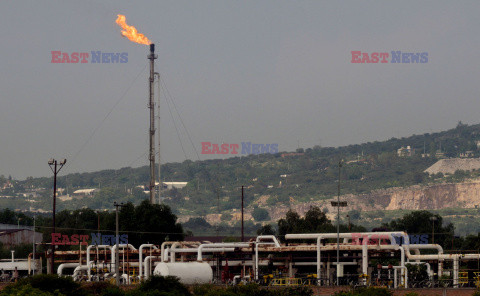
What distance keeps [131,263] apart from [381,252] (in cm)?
2958

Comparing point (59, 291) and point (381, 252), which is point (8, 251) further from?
point (59, 291)

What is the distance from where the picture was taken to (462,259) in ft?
298

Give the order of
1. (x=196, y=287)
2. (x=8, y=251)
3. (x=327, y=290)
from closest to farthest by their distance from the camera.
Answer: (x=196, y=287) < (x=327, y=290) < (x=8, y=251)

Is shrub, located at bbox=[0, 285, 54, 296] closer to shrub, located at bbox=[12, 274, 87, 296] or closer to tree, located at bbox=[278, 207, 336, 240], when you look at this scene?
shrub, located at bbox=[12, 274, 87, 296]

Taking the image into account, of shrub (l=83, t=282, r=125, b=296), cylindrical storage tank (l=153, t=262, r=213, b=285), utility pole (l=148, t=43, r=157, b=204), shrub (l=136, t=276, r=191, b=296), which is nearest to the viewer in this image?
shrub (l=83, t=282, r=125, b=296)

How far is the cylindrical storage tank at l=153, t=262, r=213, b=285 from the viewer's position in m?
81.6

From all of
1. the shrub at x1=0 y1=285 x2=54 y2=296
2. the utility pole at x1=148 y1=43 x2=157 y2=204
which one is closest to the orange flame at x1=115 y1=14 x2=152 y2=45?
the utility pole at x1=148 y1=43 x2=157 y2=204

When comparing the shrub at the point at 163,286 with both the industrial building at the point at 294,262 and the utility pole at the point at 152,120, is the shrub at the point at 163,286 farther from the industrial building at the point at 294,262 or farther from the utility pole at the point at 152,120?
the utility pole at the point at 152,120

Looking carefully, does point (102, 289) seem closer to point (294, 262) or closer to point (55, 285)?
point (55, 285)

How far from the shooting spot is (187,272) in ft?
270

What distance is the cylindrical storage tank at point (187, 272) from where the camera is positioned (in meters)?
81.6

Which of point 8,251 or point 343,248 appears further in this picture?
point 8,251

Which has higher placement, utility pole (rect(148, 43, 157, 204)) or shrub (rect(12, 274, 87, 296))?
utility pole (rect(148, 43, 157, 204))

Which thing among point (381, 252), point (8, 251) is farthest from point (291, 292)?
point (8, 251)
